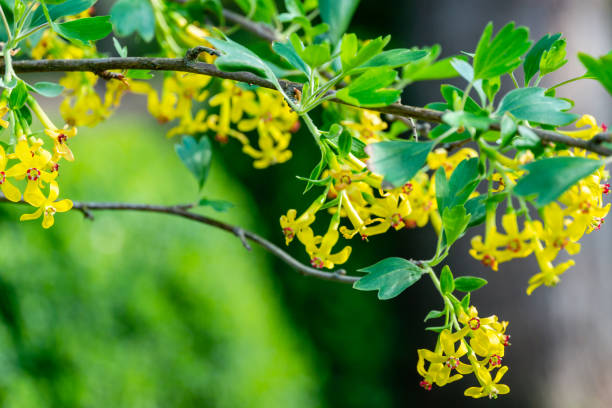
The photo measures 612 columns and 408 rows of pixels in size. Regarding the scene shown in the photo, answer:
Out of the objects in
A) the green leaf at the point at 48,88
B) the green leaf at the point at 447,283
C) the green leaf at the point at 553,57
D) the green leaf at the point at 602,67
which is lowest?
the green leaf at the point at 447,283

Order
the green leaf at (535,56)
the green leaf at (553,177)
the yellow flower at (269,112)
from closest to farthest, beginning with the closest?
the green leaf at (553,177) < the green leaf at (535,56) < the yellow flower at (269,112)

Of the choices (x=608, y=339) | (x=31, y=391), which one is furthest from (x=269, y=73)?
(x=608, y=339)

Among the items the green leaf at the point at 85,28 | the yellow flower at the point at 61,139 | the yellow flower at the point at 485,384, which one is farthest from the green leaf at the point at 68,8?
the yellow flower at the point at 485,384

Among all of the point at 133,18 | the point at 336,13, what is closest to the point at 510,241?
the point at 336,13

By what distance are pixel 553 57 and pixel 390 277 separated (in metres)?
0.28

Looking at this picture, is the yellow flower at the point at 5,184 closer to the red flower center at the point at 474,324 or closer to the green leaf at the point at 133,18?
the green leaf at the point at 133,18

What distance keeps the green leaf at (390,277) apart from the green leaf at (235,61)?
209 mm

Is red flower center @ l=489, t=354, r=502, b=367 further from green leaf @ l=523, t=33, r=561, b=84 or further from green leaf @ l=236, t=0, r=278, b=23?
green leaf @ l=236, t=0, r=278, b=23

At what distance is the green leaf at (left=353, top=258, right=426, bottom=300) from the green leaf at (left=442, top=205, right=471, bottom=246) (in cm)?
5

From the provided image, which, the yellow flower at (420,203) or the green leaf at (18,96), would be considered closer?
the green leaf at (18,96)

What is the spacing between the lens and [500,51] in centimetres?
49

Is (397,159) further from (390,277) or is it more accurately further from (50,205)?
(50,205)

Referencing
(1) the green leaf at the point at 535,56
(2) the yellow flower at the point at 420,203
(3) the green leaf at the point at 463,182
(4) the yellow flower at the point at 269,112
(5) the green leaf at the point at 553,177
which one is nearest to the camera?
(5) the green leaf at the point at 553,177

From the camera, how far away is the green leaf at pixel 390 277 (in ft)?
1.82
